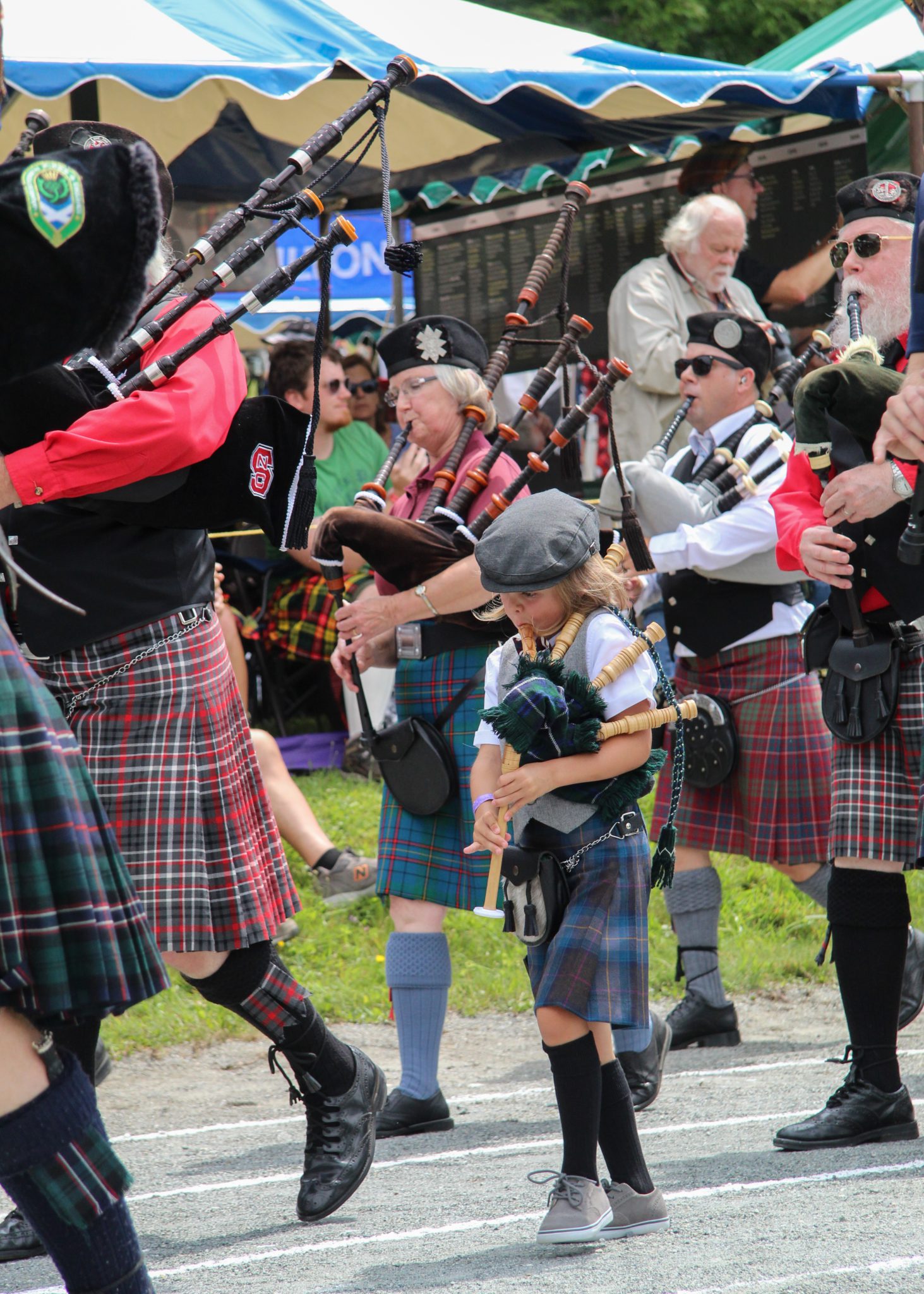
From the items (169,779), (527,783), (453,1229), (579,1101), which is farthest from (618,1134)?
(169,779)

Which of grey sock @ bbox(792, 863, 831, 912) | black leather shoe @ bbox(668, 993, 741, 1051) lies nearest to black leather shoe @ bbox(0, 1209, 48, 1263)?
black leather shoe @ bbox(668, 993, 741, 1051)

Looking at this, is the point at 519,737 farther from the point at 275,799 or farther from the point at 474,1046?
the point at 275,799

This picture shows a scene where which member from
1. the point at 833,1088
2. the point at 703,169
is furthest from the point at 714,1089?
the point at 703,169

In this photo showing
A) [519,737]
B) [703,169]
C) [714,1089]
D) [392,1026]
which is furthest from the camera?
[703,169]

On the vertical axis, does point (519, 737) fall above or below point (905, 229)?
below

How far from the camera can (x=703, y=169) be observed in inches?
272

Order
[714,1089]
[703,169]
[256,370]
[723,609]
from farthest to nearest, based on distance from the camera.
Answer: [256,370]
[703,169]
[723,609]
[714,1089]

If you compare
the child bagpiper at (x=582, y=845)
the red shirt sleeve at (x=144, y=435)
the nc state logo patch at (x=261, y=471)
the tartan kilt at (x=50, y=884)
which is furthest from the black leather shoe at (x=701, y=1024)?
the tartan kilt at (x=50, y=884)

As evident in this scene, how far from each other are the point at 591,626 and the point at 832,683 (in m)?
0.66

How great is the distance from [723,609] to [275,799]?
6.14ft

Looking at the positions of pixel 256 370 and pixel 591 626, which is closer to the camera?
pixel 591 626

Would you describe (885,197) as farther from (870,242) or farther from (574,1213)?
(574,1213)

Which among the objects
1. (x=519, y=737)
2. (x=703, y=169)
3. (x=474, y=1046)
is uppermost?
(x=703, y=169)

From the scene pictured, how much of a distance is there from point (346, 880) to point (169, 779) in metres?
2.67
